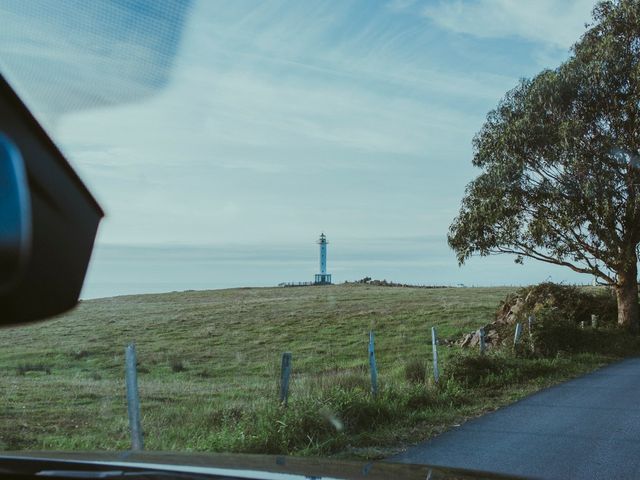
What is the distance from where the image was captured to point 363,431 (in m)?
9.02

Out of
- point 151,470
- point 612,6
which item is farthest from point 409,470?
point 612,6

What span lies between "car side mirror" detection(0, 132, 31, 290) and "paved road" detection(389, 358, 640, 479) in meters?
5.57

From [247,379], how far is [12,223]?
17160 millimetres

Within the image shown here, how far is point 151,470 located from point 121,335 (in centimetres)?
2780

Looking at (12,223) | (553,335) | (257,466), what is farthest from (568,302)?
(12,223)

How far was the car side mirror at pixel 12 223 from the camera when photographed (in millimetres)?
1970

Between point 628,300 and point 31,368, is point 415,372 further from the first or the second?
point 628,300

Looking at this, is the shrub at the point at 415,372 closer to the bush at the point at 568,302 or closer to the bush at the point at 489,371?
the bush at the point at 489,371

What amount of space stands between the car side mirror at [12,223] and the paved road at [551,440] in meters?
5.57

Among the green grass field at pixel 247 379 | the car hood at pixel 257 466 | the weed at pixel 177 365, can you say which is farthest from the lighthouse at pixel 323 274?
the car hood at pixel 257 466

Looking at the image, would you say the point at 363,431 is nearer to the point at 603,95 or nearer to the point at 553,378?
the point at 553,378

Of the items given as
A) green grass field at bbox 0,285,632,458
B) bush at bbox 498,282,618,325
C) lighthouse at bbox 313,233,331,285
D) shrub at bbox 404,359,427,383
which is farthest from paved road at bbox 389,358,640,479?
lighthouse at bbox 313,233,331,285

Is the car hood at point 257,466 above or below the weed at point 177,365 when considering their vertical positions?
above

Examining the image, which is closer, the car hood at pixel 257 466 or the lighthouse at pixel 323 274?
the car hood at pixel 257 466
